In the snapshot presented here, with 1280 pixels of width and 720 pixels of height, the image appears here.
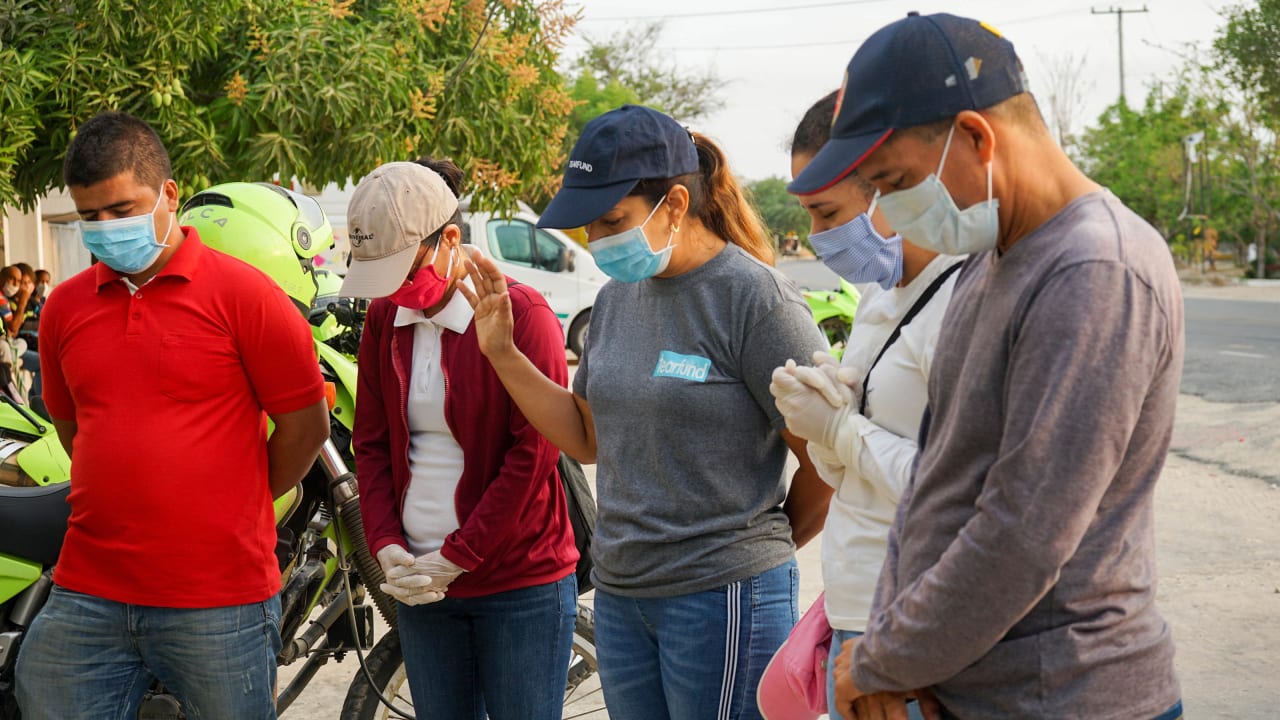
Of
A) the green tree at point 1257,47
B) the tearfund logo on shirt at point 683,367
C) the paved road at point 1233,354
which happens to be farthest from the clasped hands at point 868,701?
the green tree at point 1257,47

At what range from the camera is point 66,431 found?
3277mm

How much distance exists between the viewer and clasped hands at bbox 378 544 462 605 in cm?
285

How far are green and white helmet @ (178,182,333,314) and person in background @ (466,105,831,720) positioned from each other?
1.48 m

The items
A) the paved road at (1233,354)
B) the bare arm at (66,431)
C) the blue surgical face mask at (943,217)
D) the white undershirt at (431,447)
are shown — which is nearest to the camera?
the blue surgical face mask at (943,217)

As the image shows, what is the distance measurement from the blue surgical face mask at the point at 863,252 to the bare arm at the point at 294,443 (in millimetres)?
1367

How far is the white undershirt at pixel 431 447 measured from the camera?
2969mm

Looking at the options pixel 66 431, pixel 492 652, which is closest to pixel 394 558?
pixel 492 652

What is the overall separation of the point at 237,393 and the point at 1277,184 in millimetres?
40691

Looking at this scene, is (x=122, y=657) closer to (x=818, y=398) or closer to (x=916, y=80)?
(x=818, y=398)

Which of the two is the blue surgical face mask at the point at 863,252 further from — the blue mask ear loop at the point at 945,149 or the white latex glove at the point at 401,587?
the white latex glove at the point at 401,587

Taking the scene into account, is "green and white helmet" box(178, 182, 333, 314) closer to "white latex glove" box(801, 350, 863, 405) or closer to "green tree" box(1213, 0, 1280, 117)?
"white latex glove" box(801, 350, 863, 405)

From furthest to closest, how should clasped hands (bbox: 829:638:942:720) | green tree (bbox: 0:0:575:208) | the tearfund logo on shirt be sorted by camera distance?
green tree (bbox: 0:0:575:208) → the tearfund logo on shirt → clasped hands (bbox: 829:638:942:720)

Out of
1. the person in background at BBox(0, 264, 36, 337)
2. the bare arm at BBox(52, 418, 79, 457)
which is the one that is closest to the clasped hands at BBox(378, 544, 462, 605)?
the bare arm at BBox(52, 418, 79, 457)

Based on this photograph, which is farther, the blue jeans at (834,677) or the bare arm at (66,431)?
the bare arm at (66,431)
